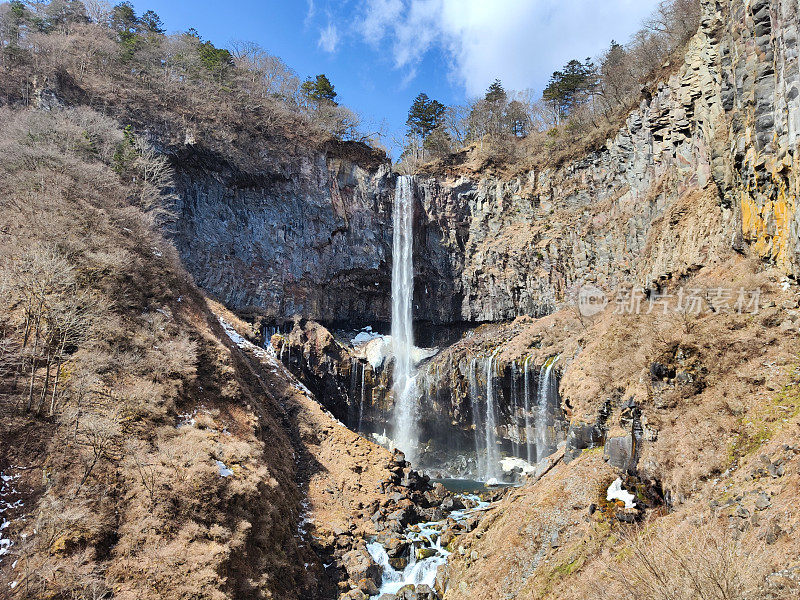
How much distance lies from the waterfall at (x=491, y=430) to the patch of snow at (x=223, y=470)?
20.2m

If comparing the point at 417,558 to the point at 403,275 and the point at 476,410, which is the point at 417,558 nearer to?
the point at 476,410

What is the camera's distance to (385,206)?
43.5 m

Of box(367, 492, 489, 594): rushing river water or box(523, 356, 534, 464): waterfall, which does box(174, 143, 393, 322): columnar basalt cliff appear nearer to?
box(523, 356, 534, 464): waterfall

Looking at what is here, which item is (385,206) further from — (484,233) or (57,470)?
(57,470)

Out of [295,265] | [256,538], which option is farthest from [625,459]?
[295,265]

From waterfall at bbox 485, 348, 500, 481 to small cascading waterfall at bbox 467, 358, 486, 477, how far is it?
0.51 m

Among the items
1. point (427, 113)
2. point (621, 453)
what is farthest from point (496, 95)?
point (621, 453)

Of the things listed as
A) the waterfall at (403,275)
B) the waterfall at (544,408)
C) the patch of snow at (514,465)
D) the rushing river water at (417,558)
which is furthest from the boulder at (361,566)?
the waterfall at (403,275)

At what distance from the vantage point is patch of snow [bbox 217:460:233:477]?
15.3m

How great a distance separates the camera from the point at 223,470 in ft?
51.1

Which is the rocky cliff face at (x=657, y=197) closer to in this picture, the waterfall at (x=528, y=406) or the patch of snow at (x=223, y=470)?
the waterfall at (x=528, y=406)

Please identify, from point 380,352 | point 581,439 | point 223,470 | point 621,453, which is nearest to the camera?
point 621,453

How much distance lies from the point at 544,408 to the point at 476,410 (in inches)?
227

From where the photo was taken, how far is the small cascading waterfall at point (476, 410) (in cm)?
3262
